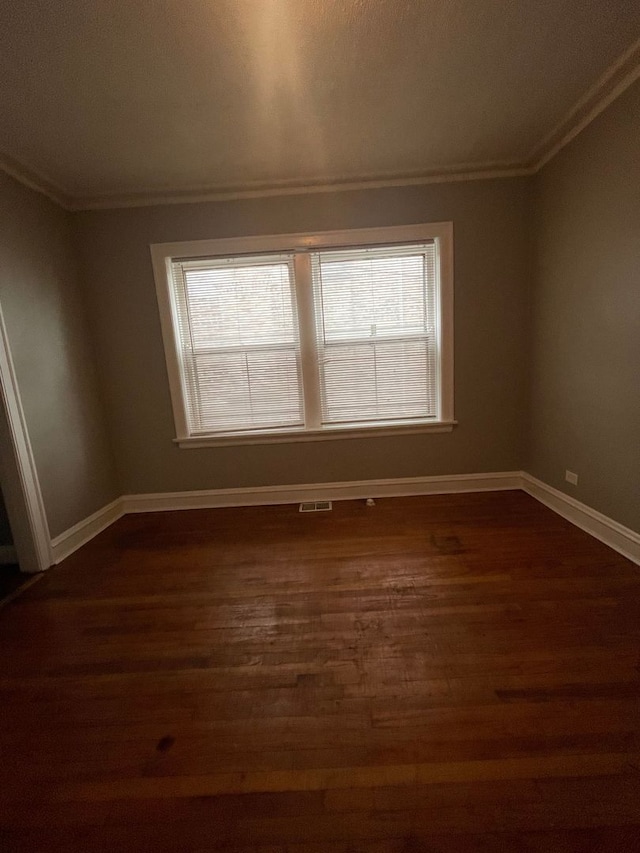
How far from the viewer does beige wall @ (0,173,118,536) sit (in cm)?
237

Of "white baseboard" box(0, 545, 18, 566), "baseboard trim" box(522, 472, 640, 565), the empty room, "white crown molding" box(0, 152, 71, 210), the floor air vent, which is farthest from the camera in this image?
the floor air vent

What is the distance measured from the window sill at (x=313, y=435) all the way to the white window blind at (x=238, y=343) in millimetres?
87

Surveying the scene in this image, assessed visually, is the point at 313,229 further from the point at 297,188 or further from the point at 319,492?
the point at 319,492

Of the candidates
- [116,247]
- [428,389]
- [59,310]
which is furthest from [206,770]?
[116,247]

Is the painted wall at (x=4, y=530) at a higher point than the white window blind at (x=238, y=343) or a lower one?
lower

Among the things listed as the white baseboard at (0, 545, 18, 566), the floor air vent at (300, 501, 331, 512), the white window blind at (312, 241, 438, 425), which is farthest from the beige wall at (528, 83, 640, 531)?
the white baseboard at (0, 545, 18, 566)

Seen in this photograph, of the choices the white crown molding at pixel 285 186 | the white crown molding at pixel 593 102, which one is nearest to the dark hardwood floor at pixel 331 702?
the white crown molding at pixel 593 102

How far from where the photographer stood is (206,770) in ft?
3.75

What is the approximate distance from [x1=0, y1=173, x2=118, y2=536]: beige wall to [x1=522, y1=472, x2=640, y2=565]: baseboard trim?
3.74 meters

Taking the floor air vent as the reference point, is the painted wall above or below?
above

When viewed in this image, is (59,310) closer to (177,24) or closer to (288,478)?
(177,24)

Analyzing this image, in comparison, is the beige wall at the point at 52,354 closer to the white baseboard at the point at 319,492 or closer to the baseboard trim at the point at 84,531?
the baseboard trim at the point at 84,531

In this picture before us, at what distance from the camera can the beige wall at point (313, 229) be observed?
286 centimetres

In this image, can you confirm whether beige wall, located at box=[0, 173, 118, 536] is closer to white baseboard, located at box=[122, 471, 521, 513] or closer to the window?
white baseboard, located at box=[122, 471, 521, 513]
